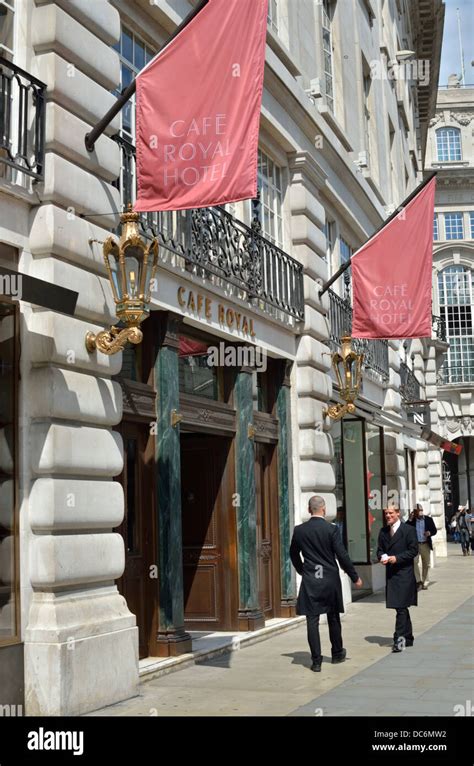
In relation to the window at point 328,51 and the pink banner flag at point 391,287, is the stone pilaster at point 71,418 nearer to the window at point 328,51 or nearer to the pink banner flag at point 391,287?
the pink banner flag at point 391,287

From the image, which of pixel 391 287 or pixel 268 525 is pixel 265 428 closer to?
pixel 268 525

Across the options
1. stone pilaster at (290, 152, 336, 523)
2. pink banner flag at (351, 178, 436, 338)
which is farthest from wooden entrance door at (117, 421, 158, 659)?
pink banner flag at (351, 178, 436, 338)

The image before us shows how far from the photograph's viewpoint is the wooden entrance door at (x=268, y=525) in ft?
50.5

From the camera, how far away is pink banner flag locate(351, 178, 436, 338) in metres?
16.1

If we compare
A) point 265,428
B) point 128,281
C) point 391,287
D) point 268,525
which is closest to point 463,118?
point 391,287

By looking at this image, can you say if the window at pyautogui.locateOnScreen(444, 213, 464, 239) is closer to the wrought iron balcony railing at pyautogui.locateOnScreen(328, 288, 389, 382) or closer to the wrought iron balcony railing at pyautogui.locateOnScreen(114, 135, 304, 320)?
the wrought iron balcony railing at pyautogui.locateOnScreen(328, 288, 389, 382)

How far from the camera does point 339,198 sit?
2005 centimetres

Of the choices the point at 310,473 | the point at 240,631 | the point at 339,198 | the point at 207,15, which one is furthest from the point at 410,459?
the point at 207,15

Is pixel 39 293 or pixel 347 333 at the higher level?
pixel 347 333

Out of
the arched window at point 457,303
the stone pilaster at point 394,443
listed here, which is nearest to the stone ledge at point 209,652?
the stone pilaster at point 394,443

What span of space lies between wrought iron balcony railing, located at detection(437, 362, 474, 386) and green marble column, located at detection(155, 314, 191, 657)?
42.2 m

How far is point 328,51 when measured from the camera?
20906 millimetres

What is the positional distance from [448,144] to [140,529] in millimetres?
48003

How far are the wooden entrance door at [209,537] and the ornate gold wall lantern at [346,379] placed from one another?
11.8 ft
